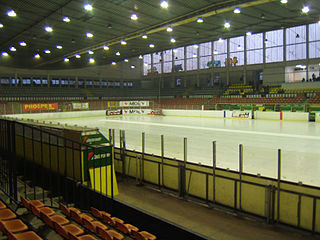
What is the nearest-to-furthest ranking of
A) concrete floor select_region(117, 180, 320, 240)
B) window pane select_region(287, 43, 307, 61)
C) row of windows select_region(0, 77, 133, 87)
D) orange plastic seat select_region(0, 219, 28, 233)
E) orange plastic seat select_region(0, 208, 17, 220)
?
orange plastic seat select_region(0, 219, 28, 233)
orange plastic seat select_region(0, 208, 17, 220)
concrete floor select_region(117, 180, 320, 240)
window pane select_region(287, 43, 307, 61)
row of windows select_region(0, 77, 133, 87)

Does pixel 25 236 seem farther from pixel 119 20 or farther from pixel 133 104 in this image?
pixel 133 104

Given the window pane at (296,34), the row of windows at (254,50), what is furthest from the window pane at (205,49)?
the window pane at (296,34)

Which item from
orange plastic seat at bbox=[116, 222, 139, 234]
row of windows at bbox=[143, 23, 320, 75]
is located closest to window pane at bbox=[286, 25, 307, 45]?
row of windows at bbox=[143, 23, 320, 75]

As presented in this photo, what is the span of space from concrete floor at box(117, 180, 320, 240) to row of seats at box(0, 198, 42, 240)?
3015 mm

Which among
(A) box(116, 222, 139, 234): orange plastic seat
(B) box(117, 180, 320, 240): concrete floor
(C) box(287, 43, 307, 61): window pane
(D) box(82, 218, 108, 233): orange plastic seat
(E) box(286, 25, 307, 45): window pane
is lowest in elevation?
(B) box(117, 180, 320, 240): concrete floor

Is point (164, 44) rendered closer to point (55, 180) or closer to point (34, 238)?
point (55, 180)

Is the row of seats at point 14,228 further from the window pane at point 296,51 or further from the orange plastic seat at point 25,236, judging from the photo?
the window pane at point 296,51

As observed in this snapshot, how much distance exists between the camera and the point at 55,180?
8031 mm

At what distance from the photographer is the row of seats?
395 centimetres

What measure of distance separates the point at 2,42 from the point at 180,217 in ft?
91.6

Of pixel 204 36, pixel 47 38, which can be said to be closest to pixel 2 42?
pixel 47 38

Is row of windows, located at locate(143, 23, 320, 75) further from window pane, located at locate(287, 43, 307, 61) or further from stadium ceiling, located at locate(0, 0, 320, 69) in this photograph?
stadium ceiling, located at locate(0, 0, 320, 69)

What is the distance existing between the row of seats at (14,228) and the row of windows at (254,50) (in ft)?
87.3

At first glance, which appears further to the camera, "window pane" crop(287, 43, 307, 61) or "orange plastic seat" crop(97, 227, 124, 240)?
"window pane" crop(287, 43, 307, 61)
